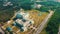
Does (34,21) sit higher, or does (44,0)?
(44,0)

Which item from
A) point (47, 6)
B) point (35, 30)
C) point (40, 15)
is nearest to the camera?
point (35, 30)

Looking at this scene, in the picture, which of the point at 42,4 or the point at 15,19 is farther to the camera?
the point at 42,4

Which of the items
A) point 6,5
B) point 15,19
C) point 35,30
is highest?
point 6,5

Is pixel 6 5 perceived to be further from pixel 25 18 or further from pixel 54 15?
pixel 54 15

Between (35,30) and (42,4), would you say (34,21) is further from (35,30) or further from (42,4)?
(42,4)

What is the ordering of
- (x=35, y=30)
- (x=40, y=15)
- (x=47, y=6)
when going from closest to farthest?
(x=35, y=30) < (x=40, y=15) < (x=47, y=6)

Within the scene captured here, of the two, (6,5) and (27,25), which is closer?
(27,25)

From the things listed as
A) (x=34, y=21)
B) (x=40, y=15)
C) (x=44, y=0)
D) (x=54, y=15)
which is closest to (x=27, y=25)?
(x=34, y=21)

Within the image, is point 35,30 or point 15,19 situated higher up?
point 15,19

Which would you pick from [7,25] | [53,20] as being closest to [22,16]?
[7,25]
